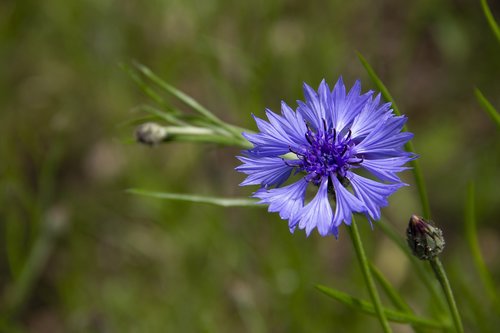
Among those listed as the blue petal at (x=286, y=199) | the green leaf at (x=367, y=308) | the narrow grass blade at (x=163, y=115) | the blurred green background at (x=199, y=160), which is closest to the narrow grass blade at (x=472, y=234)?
the green leaf at (x=367, y=308)

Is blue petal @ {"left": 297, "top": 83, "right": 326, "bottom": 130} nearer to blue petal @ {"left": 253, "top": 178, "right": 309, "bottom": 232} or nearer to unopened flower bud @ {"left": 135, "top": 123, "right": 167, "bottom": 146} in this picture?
blue petal @ {"left": 253, "top": 178, "right": 309, "bottom": 232}

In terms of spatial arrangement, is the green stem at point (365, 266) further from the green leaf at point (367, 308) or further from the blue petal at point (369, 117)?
the blue petal at point (369, 117)

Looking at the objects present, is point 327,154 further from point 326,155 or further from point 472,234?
point 472,234

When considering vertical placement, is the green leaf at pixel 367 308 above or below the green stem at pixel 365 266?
below

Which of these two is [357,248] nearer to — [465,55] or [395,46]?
[465,55]

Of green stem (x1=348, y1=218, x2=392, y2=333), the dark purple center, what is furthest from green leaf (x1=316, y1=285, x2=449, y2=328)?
the dark purple center

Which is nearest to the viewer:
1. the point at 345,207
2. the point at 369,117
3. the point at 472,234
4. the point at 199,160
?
the point at 345,207

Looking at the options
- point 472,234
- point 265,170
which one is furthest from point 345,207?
point 472,234
